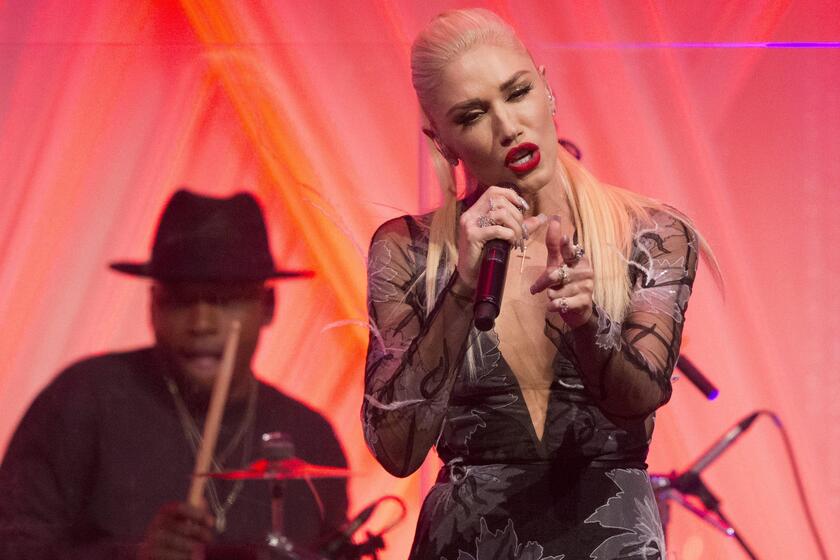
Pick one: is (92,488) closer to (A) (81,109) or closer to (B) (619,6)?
(A) (81,109)

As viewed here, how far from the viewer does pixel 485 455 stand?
1020 mm

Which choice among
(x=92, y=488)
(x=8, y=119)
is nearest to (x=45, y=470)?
(x=92, y=488)

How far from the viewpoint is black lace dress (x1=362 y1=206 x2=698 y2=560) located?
95 cm

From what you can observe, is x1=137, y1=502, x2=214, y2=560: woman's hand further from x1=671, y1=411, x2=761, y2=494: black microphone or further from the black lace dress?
the black lace dress

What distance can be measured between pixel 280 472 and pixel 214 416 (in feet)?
0.97

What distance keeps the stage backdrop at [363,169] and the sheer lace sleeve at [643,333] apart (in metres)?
1.09

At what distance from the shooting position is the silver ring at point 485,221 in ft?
2.88

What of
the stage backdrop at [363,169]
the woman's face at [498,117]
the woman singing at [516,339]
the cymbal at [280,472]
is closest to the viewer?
the woman singing at [516,339]

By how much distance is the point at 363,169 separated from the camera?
2.15 metres

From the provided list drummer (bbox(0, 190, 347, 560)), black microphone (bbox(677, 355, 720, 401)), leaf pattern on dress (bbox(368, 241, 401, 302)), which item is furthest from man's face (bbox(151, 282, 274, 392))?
leaf pattern on dress (bbox(368, 241, 401, 302))

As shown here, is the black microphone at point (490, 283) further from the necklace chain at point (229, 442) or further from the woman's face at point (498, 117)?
the necklace chain at point (229, 442)

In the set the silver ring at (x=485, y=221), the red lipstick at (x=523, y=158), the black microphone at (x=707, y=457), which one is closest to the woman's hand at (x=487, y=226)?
the silver ring at (x=485, y=221)

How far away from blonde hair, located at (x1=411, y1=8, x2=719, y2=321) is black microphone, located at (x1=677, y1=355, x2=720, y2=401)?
874 mm

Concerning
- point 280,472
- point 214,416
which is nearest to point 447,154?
point 280,472
